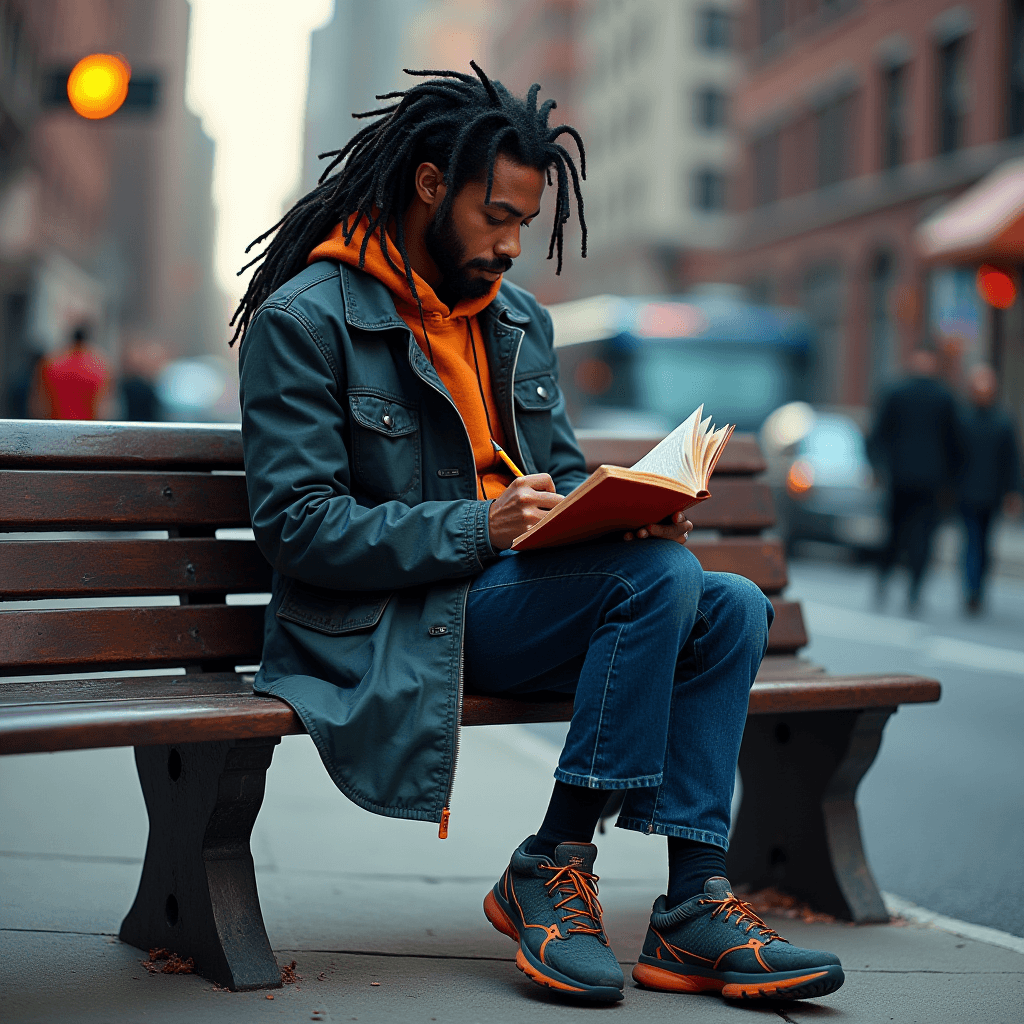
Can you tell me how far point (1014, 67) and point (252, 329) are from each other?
25.1 metres

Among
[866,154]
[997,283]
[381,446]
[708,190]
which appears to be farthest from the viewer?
[708,190]

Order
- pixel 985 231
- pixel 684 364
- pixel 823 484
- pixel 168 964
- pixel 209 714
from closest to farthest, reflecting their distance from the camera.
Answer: pixel 209 714 → pixel 168 964 → pixel 823 484 → pixel 684 364 → pixel 985 231

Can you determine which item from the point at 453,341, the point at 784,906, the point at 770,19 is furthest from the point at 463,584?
the point at 770,19

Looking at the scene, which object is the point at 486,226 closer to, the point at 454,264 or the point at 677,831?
the point at 454,264

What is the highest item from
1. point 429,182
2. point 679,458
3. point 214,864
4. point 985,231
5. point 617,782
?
point 985,231

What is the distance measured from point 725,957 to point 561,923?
0.30 m

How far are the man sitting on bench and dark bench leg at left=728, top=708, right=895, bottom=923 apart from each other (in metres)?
0.70

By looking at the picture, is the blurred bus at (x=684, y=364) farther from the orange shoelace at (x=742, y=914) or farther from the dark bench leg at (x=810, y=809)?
the orange shoelace at (x=742, y=914)

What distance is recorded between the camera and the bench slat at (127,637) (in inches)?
119

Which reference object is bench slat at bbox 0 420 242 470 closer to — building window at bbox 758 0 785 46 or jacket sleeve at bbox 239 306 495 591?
jacket sleeve at bbox 239 306 495 591

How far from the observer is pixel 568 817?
9.17ft

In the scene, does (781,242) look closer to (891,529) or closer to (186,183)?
(891,529)

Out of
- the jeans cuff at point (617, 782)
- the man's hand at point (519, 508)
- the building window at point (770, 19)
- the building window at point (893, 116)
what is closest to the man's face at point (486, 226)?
the man's hand at point (519, 508)

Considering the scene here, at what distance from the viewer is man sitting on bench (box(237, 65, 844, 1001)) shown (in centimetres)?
272
